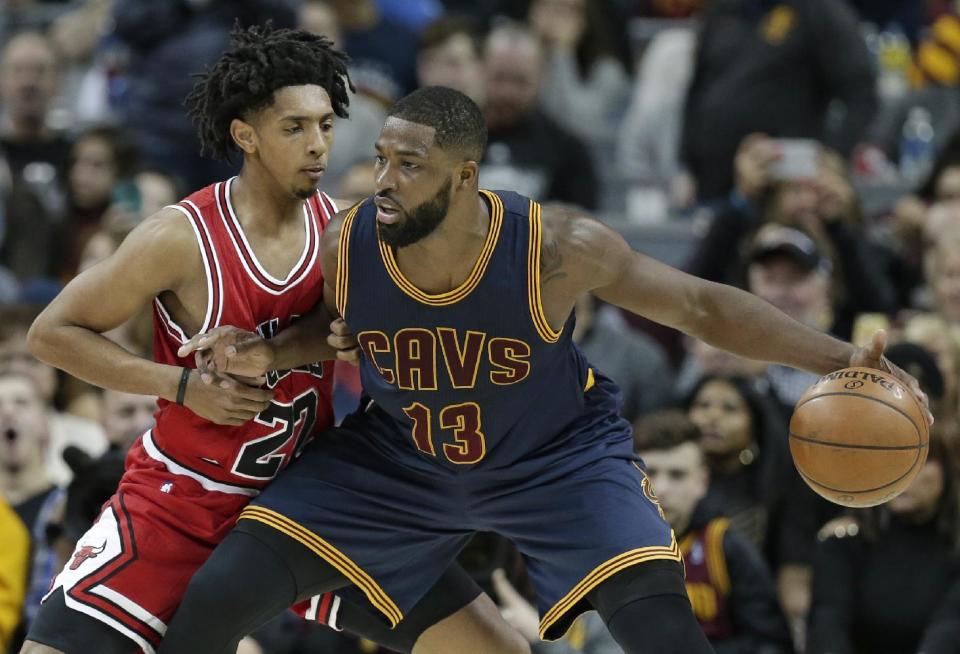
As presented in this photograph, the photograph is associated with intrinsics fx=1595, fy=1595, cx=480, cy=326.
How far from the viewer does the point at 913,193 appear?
380 inches

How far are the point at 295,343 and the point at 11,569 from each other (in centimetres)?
248

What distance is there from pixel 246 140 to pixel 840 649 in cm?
312

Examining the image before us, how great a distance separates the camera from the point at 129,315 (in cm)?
470

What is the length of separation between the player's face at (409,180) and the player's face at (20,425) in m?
3.09

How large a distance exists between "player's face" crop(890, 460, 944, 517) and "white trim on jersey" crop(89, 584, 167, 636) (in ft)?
10.5

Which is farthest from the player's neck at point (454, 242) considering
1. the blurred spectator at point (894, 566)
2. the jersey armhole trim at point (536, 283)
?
the blurred spectator at point (894, 566)

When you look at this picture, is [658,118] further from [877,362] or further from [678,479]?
[877,362]

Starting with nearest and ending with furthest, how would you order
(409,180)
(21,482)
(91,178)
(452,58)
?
(409,180), (21,482), (91,178), (452,58)

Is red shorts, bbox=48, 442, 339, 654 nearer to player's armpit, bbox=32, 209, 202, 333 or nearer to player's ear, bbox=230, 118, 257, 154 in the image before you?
player's armpit, bbox=32, 209, 202, 333

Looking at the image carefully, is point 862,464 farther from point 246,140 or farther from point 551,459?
point 246,140

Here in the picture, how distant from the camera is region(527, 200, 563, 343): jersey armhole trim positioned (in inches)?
179

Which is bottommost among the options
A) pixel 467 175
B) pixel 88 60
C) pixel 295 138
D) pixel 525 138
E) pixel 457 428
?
pixel 525 138

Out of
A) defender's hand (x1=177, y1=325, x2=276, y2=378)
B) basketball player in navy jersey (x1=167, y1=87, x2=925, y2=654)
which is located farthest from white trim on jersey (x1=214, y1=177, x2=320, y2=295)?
defender's hand (x1=177, y1=325, x2=276, y2=378)

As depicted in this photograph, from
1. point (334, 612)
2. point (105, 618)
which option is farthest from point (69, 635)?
point (334, 612)
